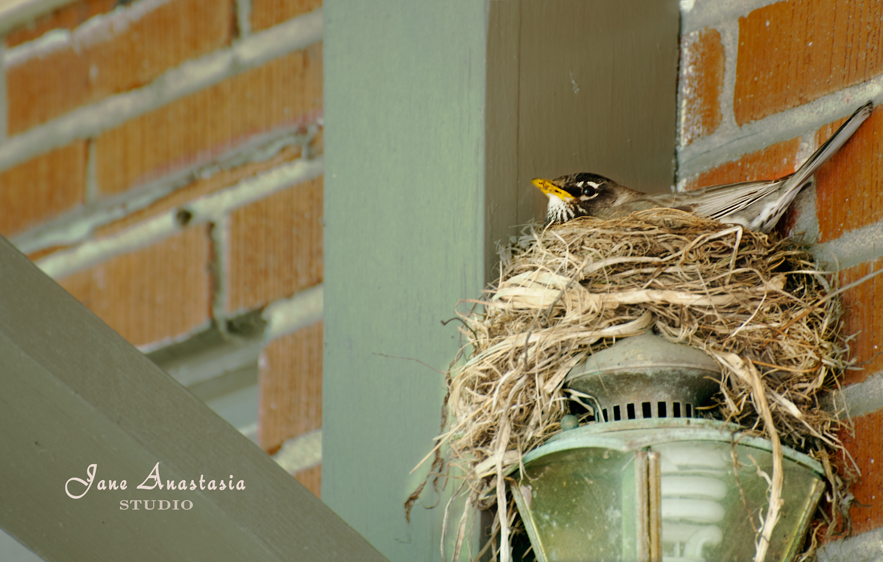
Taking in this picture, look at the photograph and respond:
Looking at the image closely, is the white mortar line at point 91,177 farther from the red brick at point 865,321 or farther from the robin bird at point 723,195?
the red brick at point 865,321

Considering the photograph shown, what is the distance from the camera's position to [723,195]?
1.46m

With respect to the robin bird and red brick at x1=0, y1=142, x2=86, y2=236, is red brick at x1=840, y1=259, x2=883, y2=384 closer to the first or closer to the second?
the robin bird

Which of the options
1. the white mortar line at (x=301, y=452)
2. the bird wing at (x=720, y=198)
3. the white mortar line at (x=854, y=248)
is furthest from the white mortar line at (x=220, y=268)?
the white mortar line at (x=854, y=248)

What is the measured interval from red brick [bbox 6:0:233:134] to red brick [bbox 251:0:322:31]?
66 mm

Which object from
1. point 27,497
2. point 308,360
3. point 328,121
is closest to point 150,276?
point 308,360

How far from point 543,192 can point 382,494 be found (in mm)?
427

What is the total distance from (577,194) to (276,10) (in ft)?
2.10

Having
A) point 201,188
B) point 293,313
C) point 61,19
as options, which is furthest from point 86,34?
point 293,313

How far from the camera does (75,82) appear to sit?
7.10ft

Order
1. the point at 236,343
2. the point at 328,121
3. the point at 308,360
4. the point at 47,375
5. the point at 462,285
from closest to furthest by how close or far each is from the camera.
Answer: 1. the point at 47,375
2. the point at 462,285
3. the point at 328,121
4. the point at 308,360
5. the point at 236,343

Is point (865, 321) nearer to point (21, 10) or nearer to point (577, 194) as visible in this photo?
point (577, 194)

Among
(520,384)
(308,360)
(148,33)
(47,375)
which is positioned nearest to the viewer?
(47,375)

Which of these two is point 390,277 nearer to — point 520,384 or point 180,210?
point 520,384

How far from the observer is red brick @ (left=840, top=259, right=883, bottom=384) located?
1.26 metres
